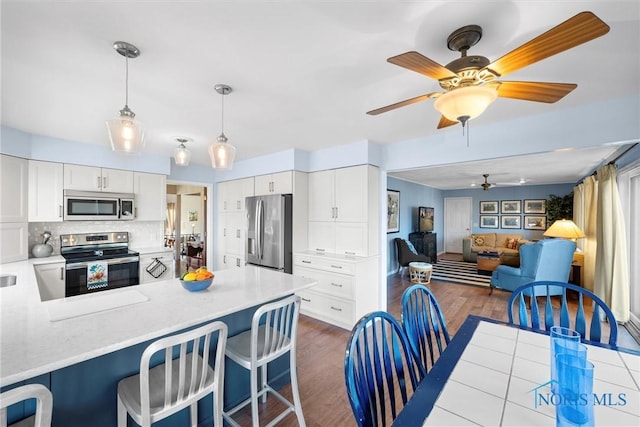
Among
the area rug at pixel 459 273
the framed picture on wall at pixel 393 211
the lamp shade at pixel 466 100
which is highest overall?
the lamp shade at pixel 466 100

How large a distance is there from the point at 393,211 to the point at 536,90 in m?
4.68

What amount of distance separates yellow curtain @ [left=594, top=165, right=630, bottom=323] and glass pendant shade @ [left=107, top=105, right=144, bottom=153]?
16.5 ft

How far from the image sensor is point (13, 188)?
2.94 m

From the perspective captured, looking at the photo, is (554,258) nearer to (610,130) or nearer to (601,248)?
(601,248)

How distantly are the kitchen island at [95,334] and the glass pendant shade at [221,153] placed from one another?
39.2 inches

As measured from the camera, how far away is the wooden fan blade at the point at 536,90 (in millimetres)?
1393

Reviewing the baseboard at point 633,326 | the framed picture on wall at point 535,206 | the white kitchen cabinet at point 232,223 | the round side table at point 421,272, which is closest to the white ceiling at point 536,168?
the framed picture on wall at point 535,206

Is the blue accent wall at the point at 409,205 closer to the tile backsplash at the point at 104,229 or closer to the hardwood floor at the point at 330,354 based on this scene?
the hardwood floor at the point at 330,354

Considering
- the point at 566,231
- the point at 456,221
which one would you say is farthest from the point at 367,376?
the point at 456,221

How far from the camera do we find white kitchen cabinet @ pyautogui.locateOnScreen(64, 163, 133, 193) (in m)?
3.42

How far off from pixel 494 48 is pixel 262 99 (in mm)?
1654

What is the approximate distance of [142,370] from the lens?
108 cm

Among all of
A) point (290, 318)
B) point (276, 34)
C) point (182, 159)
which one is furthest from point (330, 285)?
point (276, 34)

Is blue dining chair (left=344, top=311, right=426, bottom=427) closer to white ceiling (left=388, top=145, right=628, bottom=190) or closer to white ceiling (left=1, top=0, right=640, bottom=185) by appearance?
white ceiling (left=1, top=0, right=640, bottom=185)
